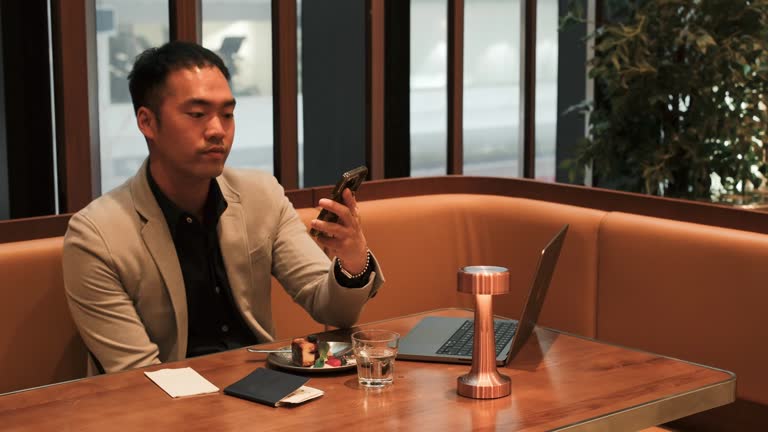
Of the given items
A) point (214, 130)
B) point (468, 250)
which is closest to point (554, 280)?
point (468, 250)

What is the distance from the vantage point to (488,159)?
554 centimetres

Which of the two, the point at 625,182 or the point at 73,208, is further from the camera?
the point at 625,182

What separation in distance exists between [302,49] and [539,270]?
3.03 meters

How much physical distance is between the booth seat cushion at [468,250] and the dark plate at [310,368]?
3.51 feet

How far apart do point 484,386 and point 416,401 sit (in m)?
0.12

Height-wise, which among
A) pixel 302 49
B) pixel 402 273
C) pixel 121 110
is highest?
pixel 302 49

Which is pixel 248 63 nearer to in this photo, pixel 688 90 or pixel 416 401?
pixel 688 90

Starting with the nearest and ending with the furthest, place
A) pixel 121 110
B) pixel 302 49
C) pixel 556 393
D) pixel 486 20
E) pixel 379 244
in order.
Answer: pixel 556 393
pixel 379 244
pixel 121 110
pixel 302 49
pixel 486 20

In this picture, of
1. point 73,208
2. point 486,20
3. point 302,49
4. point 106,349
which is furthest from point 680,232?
point 486,20

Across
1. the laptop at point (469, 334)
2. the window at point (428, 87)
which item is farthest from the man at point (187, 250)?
the window at point (428, 87)

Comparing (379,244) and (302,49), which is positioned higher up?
(302,49)

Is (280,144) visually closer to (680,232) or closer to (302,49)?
(302,49)

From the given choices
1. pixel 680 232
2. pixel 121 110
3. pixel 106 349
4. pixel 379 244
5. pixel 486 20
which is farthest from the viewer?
pixel 486 20

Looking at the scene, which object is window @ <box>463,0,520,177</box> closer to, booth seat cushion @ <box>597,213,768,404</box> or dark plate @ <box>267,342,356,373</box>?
booth seat cushion @ <box>597,213,768,404</box>
